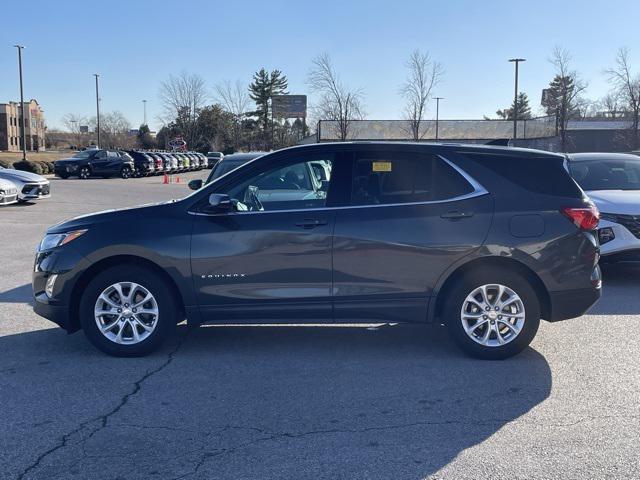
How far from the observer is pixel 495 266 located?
5660 millimetres

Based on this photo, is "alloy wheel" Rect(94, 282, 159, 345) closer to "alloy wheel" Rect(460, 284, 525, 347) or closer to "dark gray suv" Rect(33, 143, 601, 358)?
"dark gray suv" Rect(33, 143, 601, 358)

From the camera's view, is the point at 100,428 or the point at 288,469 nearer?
the point at 288,469

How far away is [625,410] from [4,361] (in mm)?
4901

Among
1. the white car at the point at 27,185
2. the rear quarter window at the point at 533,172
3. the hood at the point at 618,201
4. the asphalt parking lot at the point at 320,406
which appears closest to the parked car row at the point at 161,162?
the white car at the point at 27,185

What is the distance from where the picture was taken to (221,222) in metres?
5.63

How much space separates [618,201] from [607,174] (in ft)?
4.71

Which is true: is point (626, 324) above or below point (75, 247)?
below

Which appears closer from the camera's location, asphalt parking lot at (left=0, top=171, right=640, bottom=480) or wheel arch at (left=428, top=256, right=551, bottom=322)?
asphalt parking lot at (left=0, top=171, right=640, bottom=480)

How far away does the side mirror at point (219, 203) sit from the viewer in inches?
218

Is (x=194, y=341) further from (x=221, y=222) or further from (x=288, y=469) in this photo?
(x=288, y=469)

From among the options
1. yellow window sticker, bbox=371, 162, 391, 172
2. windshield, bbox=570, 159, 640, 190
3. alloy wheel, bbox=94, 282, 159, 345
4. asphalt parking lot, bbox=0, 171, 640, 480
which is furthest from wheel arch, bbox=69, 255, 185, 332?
windshield, bbox=570, 159, 640, 190

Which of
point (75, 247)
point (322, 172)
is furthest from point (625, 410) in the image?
point (75, 247)

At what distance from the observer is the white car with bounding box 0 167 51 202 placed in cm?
1936

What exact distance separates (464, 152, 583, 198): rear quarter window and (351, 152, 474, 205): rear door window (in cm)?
29
